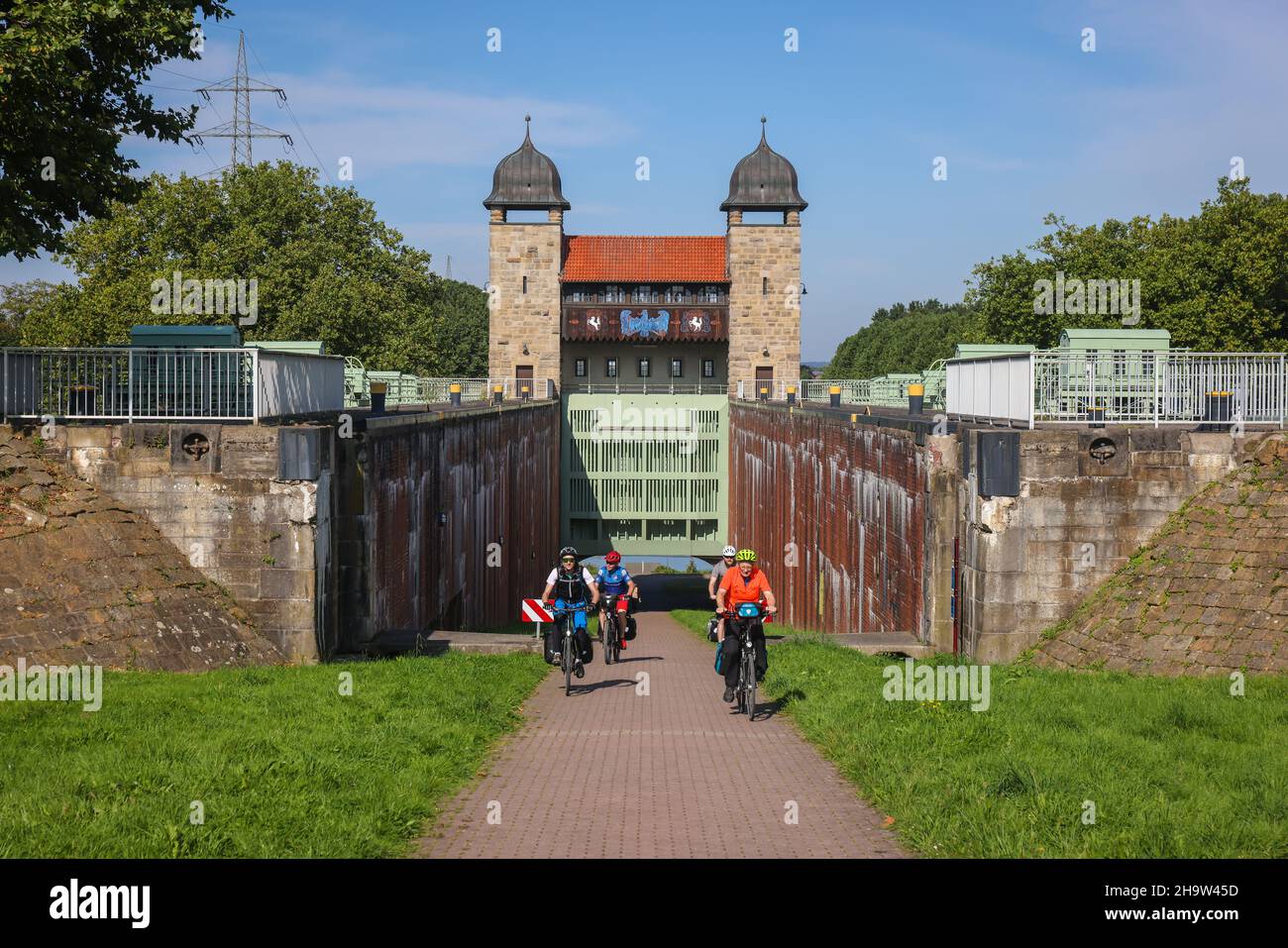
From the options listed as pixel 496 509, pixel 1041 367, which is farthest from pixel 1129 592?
pixel 496 509

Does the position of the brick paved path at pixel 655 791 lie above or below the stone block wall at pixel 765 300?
below

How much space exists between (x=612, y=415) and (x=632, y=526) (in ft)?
14.6

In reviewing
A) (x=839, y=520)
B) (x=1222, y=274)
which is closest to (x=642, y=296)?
(x=1222, y=274)

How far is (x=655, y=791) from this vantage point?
30.2 ft

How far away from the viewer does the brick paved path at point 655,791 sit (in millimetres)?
7785

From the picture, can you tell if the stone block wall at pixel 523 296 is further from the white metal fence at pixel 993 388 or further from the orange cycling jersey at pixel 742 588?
the orange cycling jersey at pixel 742 588

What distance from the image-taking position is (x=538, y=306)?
60188mm

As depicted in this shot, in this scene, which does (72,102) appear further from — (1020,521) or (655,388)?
(655,388)

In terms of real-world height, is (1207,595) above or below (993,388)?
below

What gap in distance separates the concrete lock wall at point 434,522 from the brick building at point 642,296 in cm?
2146

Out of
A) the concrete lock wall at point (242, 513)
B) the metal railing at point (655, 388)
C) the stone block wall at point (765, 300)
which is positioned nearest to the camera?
the concrete lock wall at point (242, 513)

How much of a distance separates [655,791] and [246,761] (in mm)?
2879

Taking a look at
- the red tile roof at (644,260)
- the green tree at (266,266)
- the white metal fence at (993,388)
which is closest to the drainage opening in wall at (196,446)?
the white metal fence at (993,388)
